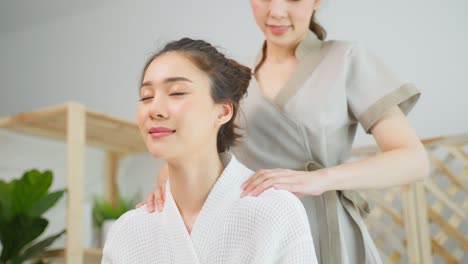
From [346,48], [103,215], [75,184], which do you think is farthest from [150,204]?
[103,215]

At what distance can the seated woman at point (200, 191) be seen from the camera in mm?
887

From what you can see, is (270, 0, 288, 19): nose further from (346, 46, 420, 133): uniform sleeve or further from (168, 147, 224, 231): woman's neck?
(168, 147, 224, 231): woman's neck

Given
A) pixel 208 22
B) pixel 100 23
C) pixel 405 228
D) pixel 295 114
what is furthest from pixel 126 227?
pixel 100 23

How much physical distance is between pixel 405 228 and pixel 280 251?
1.24 m

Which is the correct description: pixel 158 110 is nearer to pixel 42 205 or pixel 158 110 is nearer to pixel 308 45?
pixel 308 45

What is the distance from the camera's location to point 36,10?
3109 mm

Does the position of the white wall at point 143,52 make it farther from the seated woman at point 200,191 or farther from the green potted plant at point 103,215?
the seated woman at point 200,191

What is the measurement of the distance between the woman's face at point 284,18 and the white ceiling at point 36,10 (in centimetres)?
209

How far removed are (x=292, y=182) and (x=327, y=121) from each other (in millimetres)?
160

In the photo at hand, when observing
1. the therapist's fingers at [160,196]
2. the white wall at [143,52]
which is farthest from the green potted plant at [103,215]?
the therapist's fingers at [160,196]

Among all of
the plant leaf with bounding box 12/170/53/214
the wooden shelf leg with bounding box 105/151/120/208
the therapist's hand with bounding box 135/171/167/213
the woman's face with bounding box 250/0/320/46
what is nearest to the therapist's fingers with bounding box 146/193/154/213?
the therapist's hand with bounding box 135/171/167/213

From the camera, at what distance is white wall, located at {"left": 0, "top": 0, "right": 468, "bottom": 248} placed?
216cm

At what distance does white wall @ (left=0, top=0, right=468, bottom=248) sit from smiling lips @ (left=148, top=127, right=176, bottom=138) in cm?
143

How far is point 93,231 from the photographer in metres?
2.46
